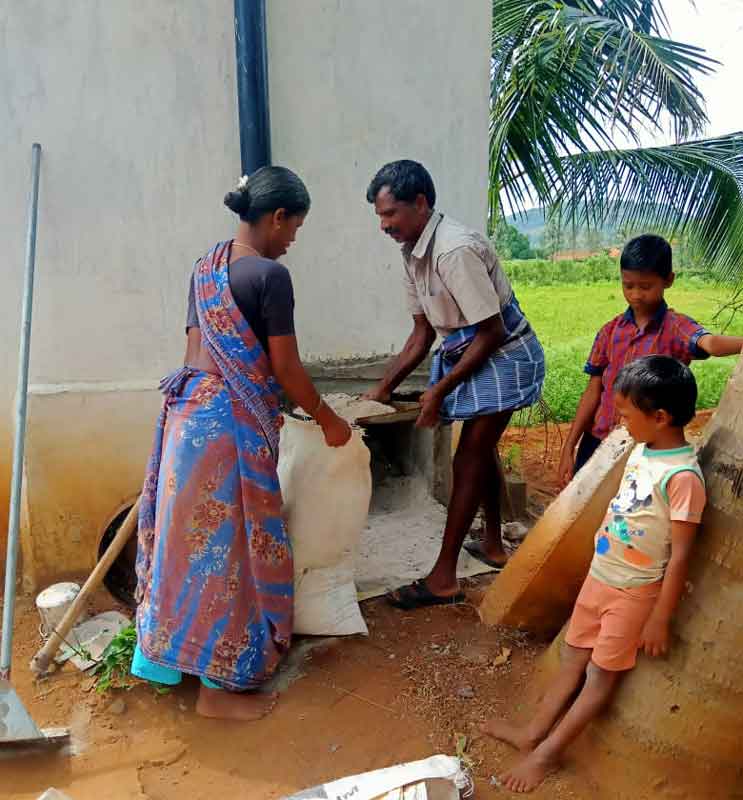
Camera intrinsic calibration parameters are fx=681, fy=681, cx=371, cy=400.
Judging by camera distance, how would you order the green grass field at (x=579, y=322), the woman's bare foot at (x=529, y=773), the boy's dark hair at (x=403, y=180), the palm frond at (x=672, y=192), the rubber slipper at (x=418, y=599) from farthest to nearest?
the green grass field at (x=579, y=322), the palm frond at (x=672, y=192), the rubber slipper at (x=418, y=599), the boy's dark hair at (x=403, y=180), the woman's bare foot at (x=529, y=773)

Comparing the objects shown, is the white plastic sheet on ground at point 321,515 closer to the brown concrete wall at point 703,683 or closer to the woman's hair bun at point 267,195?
the woman's hair bun at point 267,195

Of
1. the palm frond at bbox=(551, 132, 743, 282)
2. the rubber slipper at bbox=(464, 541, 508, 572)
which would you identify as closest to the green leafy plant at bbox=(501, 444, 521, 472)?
the rubber slipper at bbox=(464, 541, 508, 572)

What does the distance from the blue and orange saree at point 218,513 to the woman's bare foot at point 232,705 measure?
4 centimetres

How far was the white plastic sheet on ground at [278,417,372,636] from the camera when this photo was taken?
264 cm

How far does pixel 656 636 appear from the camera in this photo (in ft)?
5.76

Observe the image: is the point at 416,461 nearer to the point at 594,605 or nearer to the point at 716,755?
the point at 594,605

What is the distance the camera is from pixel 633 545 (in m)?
1.82

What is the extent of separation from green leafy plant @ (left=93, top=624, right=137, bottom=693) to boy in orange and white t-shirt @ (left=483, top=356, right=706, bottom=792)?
1470 millimetres

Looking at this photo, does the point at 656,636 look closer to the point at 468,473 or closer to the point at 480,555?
the point at 468,473

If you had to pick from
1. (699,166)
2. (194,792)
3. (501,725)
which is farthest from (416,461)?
(699,166)

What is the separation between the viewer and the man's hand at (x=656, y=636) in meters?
1.75

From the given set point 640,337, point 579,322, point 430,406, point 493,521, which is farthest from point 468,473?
point 579,322

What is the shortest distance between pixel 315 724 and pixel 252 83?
2.72m

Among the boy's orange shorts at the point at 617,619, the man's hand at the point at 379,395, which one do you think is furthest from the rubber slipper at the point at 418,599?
the boy's orange shorts at the point at 617,619
